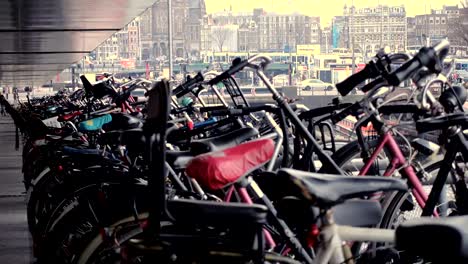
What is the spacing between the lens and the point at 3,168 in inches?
326

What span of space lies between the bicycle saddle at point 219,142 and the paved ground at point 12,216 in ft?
5.59

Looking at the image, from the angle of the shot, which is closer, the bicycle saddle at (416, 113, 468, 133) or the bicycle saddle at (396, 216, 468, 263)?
the bicycle saddle at (396, 216, 468, 263)

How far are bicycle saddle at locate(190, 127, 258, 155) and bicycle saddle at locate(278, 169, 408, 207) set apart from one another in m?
0.76

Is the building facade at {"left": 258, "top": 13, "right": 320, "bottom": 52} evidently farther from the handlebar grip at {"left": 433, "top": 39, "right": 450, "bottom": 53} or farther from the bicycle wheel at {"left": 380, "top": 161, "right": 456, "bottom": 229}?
the handlebar grip at {"left": 433, "top": 39, "right": 450, "bottom": 53}

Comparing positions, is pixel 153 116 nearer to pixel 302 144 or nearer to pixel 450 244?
pixel 450 244

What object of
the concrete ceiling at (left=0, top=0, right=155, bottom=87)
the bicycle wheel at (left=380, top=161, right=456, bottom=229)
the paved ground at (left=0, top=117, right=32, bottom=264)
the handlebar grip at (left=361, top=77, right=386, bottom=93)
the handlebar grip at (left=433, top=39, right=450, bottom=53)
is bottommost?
the paved ground at (left=0, top=117, right=32, bottom=264)

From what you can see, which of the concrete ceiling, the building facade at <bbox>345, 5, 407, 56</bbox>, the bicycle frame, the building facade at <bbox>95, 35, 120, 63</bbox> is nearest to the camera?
the bicycle frame

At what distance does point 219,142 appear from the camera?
251 centimetres

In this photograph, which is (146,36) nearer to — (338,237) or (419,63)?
(419,63)

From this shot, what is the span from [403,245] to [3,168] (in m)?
7.37

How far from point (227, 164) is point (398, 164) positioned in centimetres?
108

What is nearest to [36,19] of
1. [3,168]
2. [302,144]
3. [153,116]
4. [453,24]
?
[3,168]

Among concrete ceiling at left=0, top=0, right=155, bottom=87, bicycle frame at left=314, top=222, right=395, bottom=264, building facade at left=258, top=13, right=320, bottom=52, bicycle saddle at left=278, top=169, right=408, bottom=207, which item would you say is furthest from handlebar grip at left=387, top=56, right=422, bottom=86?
building facade at left=258, top=13, right=320, bottom=52

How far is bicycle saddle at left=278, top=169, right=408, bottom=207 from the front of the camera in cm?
156
